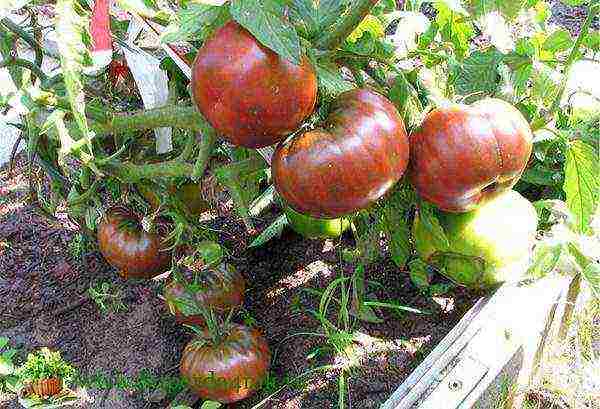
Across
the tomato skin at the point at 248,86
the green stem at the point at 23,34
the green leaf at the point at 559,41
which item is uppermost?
the tomato skin at the point at 248,86

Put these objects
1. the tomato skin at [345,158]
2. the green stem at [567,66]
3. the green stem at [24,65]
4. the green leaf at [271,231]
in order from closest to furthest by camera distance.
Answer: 1. the tomato skin at [345,158]
2. the green stem at [567,66]
3. the green stem at [24,65]
4. the green leaf at [271,231]

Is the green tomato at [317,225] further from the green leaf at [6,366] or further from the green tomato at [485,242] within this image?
the green leaf at [6,366]

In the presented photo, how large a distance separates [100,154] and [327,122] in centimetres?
69

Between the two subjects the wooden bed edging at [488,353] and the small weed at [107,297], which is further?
the small weed at [107,297]

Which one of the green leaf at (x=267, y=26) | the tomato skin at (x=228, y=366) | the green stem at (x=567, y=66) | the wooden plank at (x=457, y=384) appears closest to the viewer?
the green leaf at (x=267, y=26)

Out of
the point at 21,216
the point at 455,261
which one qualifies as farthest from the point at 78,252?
the point at 455,261

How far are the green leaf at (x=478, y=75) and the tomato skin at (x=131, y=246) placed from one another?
0.73 meters

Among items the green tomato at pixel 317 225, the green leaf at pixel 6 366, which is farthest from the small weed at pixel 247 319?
the green leaf at pixel 6 366

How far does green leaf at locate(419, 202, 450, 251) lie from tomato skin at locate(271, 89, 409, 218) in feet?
0.86

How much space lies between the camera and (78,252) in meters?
1.90

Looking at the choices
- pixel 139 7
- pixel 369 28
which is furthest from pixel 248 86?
pixel 369 28

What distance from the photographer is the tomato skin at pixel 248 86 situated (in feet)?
2.72

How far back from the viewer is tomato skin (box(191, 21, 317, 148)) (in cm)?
83

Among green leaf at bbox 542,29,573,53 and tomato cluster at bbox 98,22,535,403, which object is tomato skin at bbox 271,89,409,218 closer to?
tomato cluster at bbox 98,22,535,403
